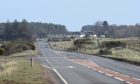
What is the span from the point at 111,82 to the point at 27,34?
6931 inches

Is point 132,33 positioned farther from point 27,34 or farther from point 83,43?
point 83,43

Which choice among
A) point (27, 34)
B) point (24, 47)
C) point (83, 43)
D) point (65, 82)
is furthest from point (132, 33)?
point (65, 82)

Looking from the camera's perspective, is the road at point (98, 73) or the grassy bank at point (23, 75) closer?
the grassy bank at point (23, 75)

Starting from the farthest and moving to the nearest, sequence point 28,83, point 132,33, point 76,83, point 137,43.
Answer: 1. point 132,33
2. point 137,43
3. point 76,83
4. point 28,83

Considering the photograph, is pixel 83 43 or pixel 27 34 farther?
pixel 27 34

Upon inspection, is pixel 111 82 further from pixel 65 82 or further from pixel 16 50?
pixel 16 50

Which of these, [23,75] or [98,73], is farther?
[98,73]

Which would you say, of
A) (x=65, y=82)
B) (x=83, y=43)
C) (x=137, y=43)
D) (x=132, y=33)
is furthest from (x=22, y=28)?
(x=65, y=82)

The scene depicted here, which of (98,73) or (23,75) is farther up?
(23,75)

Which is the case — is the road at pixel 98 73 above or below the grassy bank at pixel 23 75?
below

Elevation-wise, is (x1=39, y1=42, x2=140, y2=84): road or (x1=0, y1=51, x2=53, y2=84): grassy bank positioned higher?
(x1=0, y1=51, x2=53, y2=84): grassy bank

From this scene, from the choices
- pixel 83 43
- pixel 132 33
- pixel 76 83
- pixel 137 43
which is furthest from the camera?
pixel 132 33

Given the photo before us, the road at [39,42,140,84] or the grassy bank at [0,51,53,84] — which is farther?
the road at [39,42,140,84]

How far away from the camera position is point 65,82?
25.4 metres
